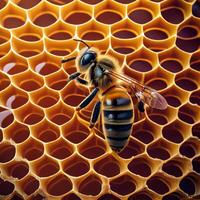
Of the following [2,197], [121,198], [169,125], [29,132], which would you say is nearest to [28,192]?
[2,197]

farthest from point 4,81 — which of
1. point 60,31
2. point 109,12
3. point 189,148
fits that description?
point 189,148

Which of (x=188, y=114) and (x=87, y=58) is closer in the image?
(x=87, y=58)

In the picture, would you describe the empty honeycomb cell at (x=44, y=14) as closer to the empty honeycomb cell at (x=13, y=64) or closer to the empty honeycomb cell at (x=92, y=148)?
the empty honeycomb cell at (x=13, y=64)

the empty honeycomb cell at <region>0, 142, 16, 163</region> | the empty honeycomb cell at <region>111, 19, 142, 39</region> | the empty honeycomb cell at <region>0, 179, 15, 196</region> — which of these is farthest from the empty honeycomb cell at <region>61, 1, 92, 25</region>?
the empty honeycomb cell at <region>0, 179, 15, 196</region>

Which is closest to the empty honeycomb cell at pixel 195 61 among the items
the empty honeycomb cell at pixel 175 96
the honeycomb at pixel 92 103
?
the honeycomb at pixel 92 103

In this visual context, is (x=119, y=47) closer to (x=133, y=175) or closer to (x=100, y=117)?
(x=100, y=117)

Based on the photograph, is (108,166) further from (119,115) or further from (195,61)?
(195,61)

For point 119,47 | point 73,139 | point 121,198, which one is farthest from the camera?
point 119,47
